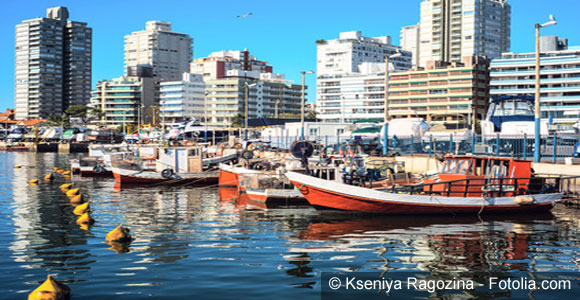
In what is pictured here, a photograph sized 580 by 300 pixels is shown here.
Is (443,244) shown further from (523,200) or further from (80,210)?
(80,210)

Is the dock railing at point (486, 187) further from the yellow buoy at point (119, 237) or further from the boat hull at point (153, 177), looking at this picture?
the boat hull at point (153, 177)

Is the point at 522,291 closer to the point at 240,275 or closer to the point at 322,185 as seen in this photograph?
the point at 240,275

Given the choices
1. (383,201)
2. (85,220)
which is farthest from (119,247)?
(383,201)

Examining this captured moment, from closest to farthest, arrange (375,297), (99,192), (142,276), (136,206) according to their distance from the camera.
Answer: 1. (375,297)
2. (142,276)
3. (136,206)
4. (99,192)

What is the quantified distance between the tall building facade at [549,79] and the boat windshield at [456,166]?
120 metres

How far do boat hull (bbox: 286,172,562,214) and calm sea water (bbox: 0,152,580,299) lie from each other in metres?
0.51

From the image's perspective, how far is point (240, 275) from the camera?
15562 mm

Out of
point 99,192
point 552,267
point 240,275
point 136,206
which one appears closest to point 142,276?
point 240,275

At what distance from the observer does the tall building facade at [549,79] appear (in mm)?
141875

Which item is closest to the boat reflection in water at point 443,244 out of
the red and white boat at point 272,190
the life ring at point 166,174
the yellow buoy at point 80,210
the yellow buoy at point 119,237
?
the red and white boat at point 272,190

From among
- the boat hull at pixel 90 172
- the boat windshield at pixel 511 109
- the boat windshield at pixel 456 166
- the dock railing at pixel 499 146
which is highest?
the boat windshield at pixel 511 109

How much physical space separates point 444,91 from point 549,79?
27250 millimetres

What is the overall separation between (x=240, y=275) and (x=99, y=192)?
25.6 meters

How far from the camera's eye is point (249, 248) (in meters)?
19.2
